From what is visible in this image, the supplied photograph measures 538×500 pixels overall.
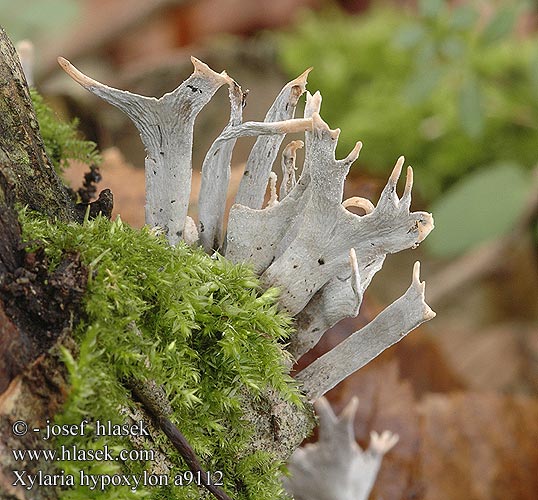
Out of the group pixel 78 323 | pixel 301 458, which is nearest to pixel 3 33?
pixel 78 323

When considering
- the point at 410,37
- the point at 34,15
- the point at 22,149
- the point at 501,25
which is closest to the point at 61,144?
the point at 22,149

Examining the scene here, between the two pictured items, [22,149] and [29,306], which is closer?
[29,306]

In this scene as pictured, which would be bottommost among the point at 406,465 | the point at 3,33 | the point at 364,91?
the point at 406,465

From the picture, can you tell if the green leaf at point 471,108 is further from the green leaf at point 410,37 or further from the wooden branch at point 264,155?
the wooden branch at point 264,155

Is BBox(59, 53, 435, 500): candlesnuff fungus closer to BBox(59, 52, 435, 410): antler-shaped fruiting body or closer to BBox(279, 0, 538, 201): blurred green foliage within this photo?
BBox(59, 52, 435, 410): antler-shaped fruiting body

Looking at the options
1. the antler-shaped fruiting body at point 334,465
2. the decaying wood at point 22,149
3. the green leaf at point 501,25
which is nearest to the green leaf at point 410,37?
the green leaf at point 501,25

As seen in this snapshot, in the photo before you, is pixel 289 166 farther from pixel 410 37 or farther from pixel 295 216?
pixel 410 37

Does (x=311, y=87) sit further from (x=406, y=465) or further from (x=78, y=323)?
(x=78, y=323)
